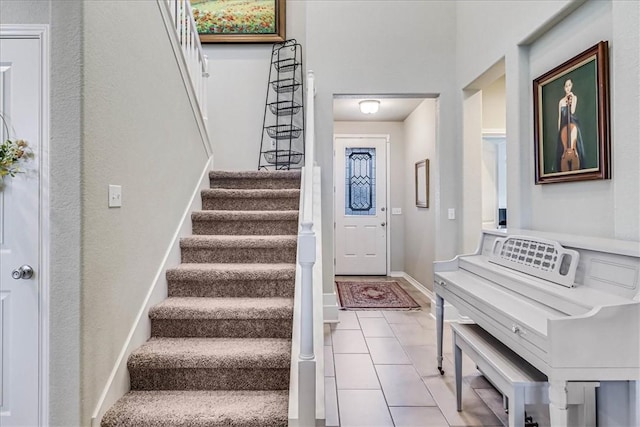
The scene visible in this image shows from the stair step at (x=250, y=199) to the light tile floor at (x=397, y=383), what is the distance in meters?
1.31

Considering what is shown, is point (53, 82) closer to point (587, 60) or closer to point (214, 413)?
point (214, 413)

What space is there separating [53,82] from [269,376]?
1.70 meters

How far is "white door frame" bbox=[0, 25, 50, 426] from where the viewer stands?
160cm

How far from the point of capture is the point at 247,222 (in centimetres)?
298

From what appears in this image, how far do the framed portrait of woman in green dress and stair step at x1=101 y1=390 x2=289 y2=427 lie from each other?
2.05 m

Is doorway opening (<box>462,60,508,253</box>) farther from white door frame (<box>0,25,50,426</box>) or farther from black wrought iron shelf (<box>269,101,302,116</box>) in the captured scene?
white door frame (<box>0,25,50,426</box>)

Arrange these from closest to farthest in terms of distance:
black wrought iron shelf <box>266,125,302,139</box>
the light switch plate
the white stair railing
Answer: the light switch plate, the white stair railing, black wrought iron shelf <box>266,125,302,139</box>

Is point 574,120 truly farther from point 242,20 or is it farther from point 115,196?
point 242,20

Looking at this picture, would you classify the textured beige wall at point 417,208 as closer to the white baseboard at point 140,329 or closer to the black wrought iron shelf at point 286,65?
the black wrought iron shelf at point 286,65

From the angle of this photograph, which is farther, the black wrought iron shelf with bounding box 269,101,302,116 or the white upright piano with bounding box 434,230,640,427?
the black wrought iron shelf with bounding box 269,101,302,116

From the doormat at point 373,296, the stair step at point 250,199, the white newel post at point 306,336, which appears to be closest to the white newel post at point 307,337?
the white newel post at point 306,336

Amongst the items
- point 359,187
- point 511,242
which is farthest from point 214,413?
point 359,187

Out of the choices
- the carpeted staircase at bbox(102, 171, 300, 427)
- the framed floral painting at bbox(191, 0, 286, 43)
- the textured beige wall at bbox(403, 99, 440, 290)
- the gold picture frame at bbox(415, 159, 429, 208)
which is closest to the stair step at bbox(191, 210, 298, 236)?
the carpeted staircase at bbox(102, 171, 300, 427)

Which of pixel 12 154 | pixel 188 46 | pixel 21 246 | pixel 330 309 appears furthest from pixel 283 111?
pixel 21 246
